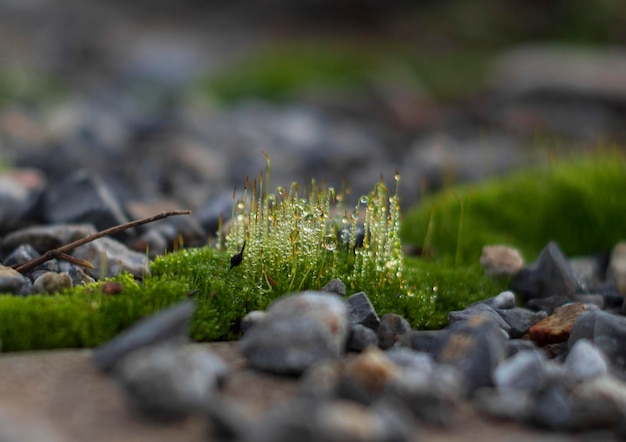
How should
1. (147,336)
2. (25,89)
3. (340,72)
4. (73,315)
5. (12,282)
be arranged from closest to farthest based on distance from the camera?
(147,336), (73,315), (12,282), (25,89), (340,72)

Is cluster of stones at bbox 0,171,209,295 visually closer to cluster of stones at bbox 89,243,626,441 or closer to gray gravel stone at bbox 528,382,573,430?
cluster of stones at bbox 89,243,626,441

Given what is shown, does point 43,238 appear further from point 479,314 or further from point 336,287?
point 479,314

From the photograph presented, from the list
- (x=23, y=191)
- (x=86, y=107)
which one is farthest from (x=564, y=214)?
(x=86, y=107)

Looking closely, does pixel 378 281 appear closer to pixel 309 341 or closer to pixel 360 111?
A: pixel 309 341

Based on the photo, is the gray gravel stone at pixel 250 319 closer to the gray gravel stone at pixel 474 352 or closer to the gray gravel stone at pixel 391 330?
the gray gravel stone at pixel 391 330

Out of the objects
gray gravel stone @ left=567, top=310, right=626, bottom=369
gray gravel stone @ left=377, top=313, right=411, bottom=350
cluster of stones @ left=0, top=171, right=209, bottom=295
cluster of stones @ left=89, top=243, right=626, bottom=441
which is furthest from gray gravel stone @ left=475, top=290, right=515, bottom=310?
cluster of stones @ left=0, top=171, right=209, bottom=295

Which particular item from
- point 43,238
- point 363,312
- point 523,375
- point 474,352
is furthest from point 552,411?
point 43,238
